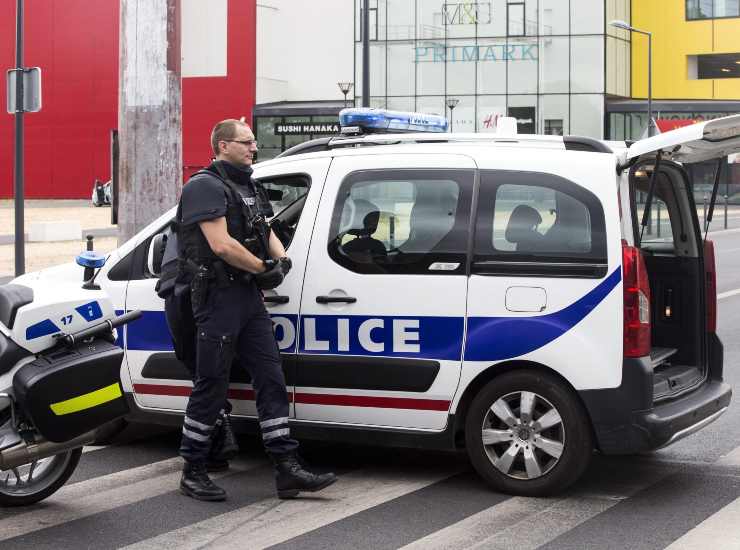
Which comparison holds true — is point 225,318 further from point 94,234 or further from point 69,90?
point 69,90

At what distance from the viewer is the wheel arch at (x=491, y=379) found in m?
5.99

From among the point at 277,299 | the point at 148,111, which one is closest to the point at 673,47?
the point at 148,111

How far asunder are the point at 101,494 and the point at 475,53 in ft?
168

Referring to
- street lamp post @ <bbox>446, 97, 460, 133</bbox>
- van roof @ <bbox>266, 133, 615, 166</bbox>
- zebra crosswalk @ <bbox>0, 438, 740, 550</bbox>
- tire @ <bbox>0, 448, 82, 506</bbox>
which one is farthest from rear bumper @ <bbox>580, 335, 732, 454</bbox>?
street lamp post @ <bbox>446, 97, 460, 133</bbox>

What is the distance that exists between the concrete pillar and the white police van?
475cm

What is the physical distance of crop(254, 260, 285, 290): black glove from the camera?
6.00 meters

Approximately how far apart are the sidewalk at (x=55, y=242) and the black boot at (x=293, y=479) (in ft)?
52.2

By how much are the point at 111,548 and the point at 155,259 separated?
1909 mm

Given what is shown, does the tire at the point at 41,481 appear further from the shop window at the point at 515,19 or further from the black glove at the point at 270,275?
the shop window at the point at 515,19

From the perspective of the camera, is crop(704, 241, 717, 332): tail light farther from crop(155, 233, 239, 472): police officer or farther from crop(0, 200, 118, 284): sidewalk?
crop(0, 200, 118, 284): sidewalk

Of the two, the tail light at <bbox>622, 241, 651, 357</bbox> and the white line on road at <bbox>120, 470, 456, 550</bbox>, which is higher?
the tail light at <bbox>622, 241, 651, 357</bbox>

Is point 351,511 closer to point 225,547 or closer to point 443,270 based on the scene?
point 225,547

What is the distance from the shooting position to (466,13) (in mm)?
55812

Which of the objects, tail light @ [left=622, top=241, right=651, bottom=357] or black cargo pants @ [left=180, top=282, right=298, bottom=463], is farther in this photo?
black cargo pants @ [left=180, top=282, right=298, bottom=463]
